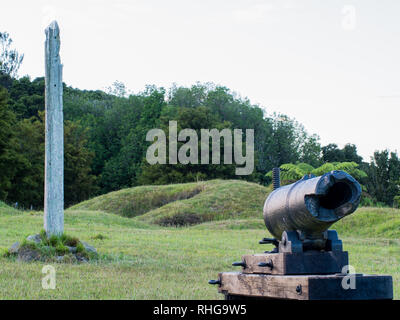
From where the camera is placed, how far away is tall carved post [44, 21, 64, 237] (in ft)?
36.1

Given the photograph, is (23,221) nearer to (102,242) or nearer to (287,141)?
(102,242)

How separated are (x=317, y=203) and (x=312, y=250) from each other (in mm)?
478

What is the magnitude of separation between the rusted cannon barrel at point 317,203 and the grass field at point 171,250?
2937 mm

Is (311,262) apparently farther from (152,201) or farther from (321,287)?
(152,201)

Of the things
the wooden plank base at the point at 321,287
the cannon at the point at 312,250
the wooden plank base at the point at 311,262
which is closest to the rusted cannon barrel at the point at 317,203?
the cannon at the point at 312,250

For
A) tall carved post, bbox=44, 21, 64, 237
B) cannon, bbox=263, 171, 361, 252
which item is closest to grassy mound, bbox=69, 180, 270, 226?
tall carved post, bbox=44, 21, 64, 237

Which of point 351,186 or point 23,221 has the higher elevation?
point 351,186

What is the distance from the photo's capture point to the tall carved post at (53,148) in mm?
10992

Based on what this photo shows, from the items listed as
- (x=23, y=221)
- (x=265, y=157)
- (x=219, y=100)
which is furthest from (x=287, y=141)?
(x=23, y=221)

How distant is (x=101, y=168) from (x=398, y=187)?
3071 cm

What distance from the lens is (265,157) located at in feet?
182

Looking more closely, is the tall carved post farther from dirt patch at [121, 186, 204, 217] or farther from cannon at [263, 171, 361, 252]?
dirt patch at [121, 186, 204, 217]

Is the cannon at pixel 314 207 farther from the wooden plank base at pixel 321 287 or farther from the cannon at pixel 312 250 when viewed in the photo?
the wooden plank base at pixel 321 287
